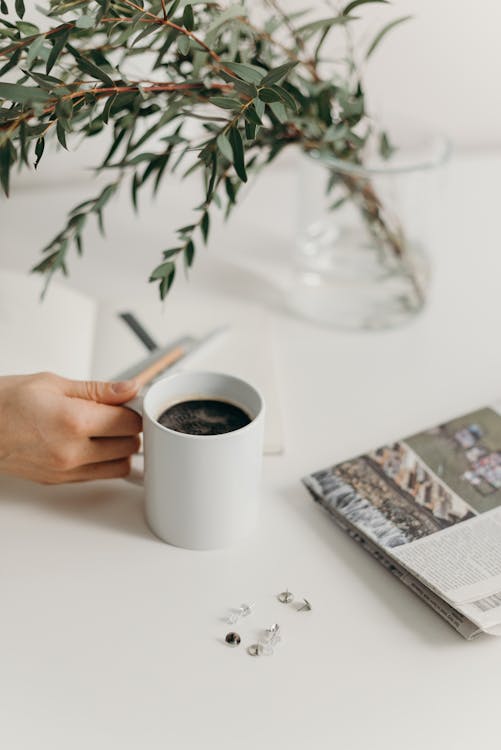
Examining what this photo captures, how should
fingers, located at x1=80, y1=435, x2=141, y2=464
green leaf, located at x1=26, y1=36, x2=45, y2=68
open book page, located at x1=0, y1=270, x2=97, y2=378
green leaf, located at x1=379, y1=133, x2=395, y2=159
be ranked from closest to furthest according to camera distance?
green leaf, located at x1=26, y1=36, x2=45, y2=68, fingers, located at x1=80, y1=435, x2=141, y2=464, open book page, located at x1=0, y1=270, x2=97, y2=378, green leaf, located at x1=379, y1=133, x2=395, y2=159

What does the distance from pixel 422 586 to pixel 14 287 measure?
63 centimetres

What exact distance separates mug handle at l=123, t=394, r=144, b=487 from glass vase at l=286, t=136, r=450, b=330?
380mm

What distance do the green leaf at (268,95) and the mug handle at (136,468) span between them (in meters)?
0.29

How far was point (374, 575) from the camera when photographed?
0.89 metres

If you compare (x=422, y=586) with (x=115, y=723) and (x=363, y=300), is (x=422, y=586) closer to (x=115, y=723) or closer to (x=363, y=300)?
(x=115, y=723)

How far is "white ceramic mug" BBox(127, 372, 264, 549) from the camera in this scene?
0.84 metres

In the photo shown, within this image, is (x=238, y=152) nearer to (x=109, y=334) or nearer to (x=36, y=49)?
(x=36, y=49)

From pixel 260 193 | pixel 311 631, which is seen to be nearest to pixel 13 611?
pixel 311 631

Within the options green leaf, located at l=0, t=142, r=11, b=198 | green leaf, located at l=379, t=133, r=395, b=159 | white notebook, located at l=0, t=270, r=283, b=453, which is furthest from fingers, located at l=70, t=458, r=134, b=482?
green leaf, located at l=379, t=133, r=395, b=159

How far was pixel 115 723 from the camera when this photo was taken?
0.74 m

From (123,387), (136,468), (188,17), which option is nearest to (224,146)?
(188,17)

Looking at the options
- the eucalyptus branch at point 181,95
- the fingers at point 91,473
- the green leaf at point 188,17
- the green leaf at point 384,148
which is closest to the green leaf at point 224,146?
the eucalyptus branch at point 181,95

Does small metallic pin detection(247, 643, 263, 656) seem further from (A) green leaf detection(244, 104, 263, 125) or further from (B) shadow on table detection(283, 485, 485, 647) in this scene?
(A) green leaf detection(244, 104, 263, 125)

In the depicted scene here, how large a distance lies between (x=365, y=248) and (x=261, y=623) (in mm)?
621
